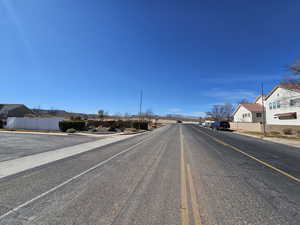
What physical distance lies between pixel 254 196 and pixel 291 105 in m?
31.5

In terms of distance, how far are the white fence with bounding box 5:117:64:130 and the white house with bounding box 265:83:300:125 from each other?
1550 inches

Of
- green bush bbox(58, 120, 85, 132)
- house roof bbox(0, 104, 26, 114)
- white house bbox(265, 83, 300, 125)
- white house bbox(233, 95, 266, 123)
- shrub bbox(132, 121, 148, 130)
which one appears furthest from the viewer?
house roof bbox(0, 104, 26, 114)

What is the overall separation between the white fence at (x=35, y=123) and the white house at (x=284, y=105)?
39.4 metres

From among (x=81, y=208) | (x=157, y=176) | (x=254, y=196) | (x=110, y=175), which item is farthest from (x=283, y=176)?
(x=81, y=208)

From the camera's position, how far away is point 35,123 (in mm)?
26391

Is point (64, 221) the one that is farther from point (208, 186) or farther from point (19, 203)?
point (208, 186)

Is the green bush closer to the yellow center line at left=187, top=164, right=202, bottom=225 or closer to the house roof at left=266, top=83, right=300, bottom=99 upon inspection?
the yellow center line at left=187, top=164, right=202, bottom=225

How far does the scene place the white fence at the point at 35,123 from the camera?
25053 millimetres

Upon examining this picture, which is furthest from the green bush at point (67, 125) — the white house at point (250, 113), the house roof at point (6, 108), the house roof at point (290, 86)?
the white house at point (250, 113)

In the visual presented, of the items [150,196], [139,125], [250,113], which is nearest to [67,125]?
[139,125]

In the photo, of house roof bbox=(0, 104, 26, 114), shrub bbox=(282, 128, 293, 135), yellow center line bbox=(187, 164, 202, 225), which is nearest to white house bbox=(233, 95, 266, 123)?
shrub bbox=(282, 128, 293, 135)

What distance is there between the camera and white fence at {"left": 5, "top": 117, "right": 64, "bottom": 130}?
82.2 feet

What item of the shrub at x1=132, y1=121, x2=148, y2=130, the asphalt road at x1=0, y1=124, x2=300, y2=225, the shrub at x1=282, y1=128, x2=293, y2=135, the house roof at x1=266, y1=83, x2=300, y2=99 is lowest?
the asphalt road at x1=0, y1=124, x2=300, y2=225

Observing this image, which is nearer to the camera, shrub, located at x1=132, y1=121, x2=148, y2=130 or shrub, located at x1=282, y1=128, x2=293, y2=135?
shrub, located at x1=282, y1=128, x2=293, y2=135
